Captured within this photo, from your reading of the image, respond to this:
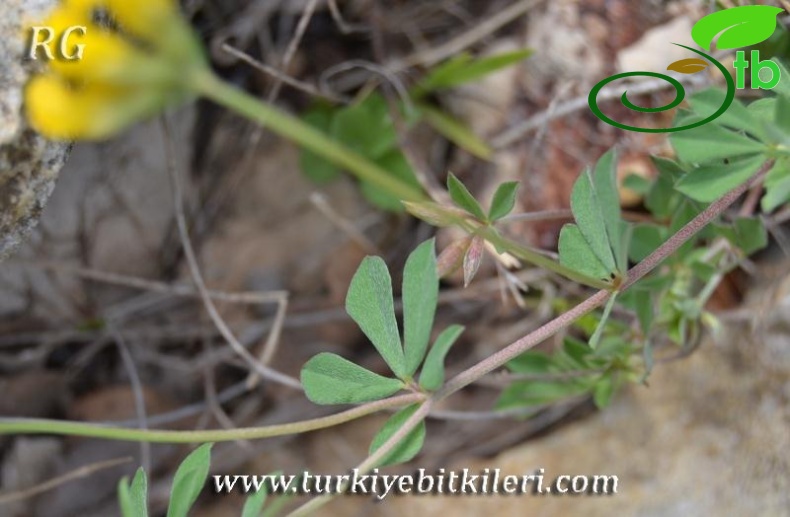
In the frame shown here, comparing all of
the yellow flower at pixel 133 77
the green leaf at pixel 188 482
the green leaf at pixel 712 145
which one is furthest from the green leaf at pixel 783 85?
the green leaf at pixel 188 482

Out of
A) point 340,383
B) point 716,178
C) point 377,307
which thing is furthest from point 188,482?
point 716,178

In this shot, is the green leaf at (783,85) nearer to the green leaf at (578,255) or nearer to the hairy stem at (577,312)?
the hairy stem at (577,312)

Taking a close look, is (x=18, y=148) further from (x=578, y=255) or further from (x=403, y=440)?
(x=578, y=255)

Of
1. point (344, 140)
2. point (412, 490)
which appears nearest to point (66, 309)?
point (344, 140)

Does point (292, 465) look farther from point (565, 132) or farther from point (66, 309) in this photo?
point (565, 132)

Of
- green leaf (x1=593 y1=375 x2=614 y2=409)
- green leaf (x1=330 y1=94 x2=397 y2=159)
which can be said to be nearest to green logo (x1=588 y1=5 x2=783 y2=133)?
green leaf (x1=593 y1=375 x2=614 y2=409)

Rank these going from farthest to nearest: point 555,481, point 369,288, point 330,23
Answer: point 330,23, point 555,481, point 369,288
